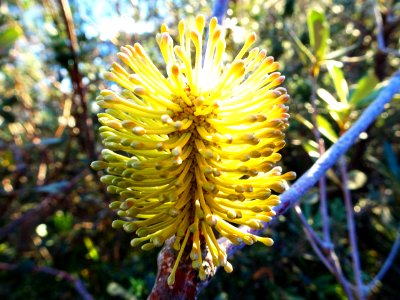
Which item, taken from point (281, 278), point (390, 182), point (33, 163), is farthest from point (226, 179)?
point (33, 163)

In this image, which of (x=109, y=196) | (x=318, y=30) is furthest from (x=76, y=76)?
(x=318, y=30)

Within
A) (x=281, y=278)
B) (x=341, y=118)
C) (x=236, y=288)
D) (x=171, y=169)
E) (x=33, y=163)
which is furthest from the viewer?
(x=33, y=163)

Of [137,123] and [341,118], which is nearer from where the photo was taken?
[137,123]

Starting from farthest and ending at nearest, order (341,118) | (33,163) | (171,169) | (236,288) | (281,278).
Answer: (33,163) → (281,278) → (236,288) → (341,118) → (171,169)

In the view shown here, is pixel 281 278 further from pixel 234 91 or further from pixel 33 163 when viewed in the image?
pixel 33 163

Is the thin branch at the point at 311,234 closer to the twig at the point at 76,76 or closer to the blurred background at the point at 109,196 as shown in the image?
the blurred background at the point at 109,196

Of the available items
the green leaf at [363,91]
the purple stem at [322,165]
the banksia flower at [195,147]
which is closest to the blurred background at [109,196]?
the green leaf at [363,91]

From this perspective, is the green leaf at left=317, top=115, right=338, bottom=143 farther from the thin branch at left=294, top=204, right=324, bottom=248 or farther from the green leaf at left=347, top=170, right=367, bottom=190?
the green leaf at left=347, top=170, right=367, bottom=190
